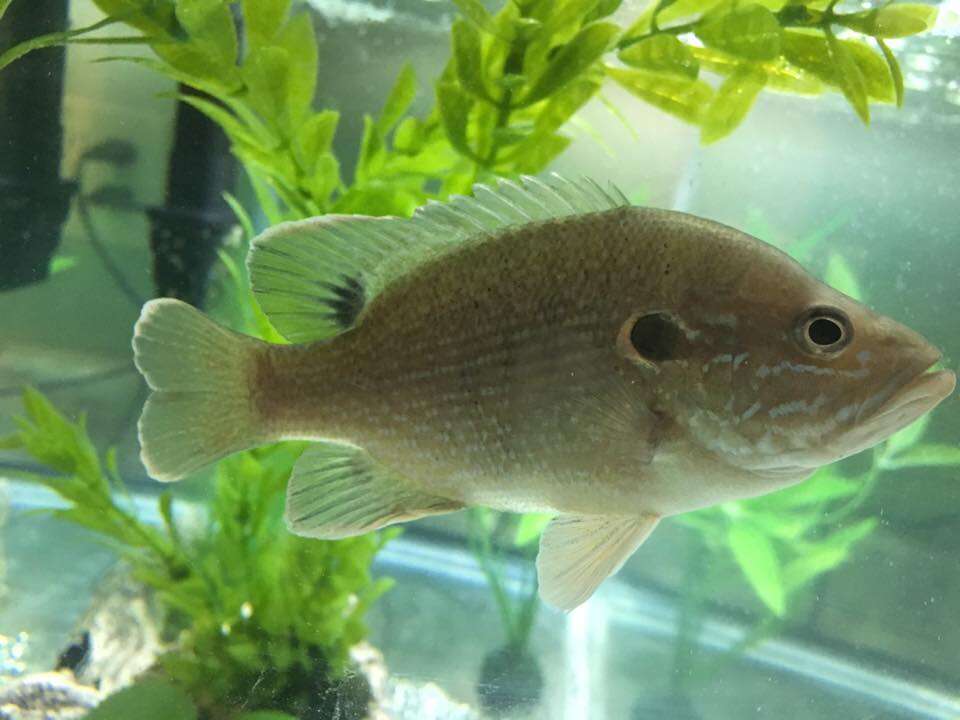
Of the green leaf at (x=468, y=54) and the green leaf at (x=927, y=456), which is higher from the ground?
the green leaf at (x=468, y=54)

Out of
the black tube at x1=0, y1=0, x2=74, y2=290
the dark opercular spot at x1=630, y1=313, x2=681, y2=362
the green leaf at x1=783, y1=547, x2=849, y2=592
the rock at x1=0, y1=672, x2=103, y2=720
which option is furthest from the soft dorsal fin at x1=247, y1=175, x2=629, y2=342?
the green leaf at x1=783, y1=547, x2=849, y2=592

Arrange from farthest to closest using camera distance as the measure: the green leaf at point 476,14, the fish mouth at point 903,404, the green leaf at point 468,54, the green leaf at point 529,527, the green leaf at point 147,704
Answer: the green leaf at point 529,527 → the green leaf at point 147,704 → the green leaf at point 468,54 → the green leaf at point 476,14 → the fish mouth at point 903,404

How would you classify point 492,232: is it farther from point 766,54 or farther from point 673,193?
point 673,193

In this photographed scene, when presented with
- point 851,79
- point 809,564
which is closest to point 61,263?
point 851,79

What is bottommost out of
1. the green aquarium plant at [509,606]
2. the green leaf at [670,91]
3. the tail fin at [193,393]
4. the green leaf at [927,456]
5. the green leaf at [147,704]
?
the green aquarium plant at [509,606]

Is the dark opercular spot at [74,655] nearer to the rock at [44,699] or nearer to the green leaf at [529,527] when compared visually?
the rock at [44,699]

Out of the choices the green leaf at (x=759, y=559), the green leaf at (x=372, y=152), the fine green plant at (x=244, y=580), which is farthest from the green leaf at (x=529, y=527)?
the green leaf at (x=372, y=152)

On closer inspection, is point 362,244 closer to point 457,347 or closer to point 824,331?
point 457,347

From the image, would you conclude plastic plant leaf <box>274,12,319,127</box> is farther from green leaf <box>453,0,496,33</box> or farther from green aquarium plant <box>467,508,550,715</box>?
green aquarium plant <box>467,508,550,715</box>
